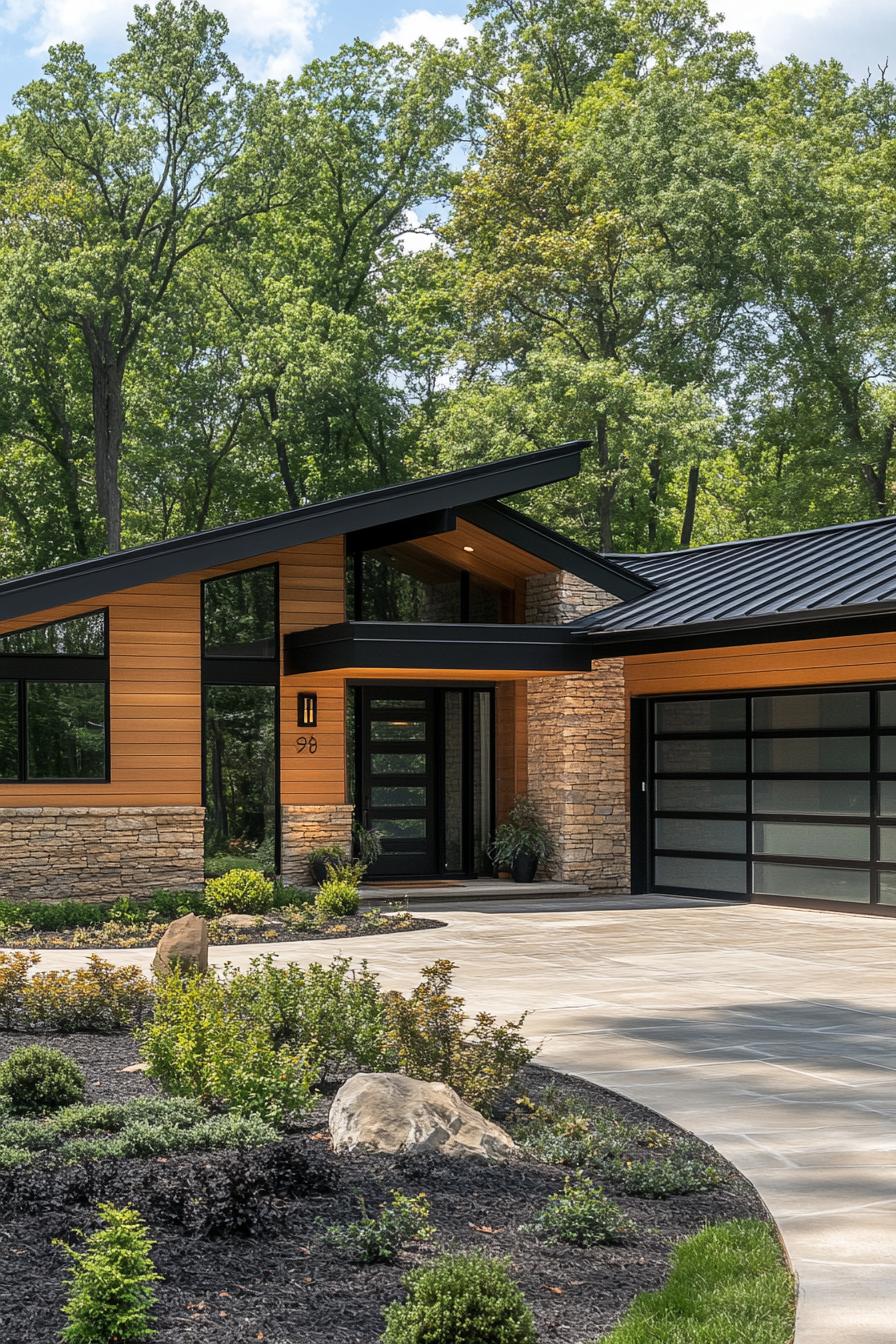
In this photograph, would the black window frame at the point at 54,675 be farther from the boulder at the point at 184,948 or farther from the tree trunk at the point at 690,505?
the tree trunk at the point at 690,505

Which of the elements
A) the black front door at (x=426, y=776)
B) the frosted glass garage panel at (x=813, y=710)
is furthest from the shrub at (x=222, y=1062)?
the black front door at (x=426, y=776)

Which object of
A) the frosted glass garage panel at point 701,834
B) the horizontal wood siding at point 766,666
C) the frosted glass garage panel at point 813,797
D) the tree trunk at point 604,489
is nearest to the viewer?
the horizontal wood siding at point 766,666

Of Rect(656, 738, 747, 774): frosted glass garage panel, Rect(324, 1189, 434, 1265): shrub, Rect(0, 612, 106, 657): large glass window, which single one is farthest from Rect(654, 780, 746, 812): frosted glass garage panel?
Rect(324, 1189, 434, 1265): shrub

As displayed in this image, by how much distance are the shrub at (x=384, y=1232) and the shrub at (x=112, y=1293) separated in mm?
738

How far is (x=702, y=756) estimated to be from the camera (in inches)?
700

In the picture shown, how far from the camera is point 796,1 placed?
108ft

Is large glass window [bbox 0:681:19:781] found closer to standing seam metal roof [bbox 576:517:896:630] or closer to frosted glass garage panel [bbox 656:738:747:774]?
standing seam metal roof [bbox 576:517:896:630]

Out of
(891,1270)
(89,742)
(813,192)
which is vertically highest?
(813,192)

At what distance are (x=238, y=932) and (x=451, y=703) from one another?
A: 663cm

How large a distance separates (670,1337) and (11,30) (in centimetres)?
3392

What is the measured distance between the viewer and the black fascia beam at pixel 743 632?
1379 cm

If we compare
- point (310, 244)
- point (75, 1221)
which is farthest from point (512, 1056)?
point (310, 244)

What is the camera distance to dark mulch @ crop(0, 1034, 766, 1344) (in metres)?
4.07

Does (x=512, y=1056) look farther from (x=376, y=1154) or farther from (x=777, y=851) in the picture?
(x=777, y=851)
